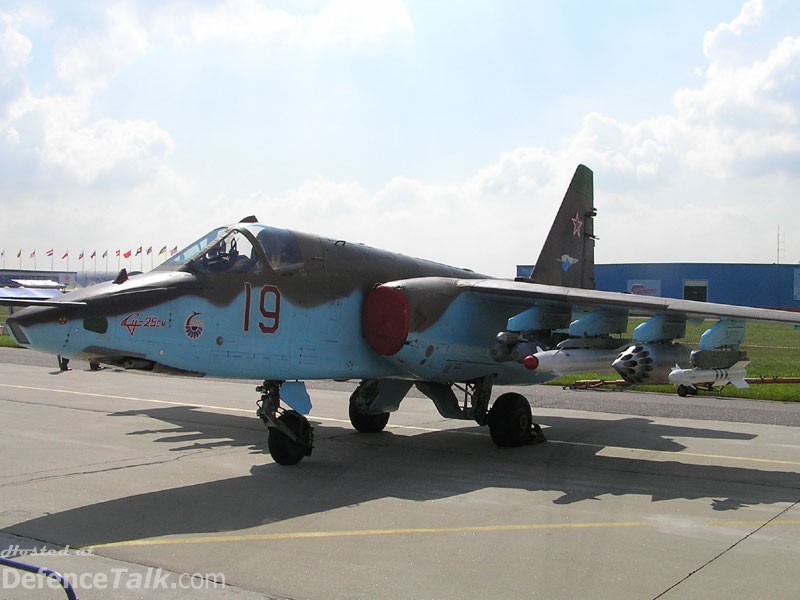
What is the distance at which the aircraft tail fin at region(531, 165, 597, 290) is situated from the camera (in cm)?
1398

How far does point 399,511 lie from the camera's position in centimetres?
726

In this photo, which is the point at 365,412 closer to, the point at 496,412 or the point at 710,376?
the point at 496,412

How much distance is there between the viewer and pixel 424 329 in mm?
10109

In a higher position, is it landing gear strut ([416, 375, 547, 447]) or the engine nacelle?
the engine nacelle

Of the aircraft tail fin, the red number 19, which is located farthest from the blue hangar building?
the red number 19

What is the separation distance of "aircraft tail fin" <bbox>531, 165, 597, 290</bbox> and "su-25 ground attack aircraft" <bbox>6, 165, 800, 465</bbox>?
268 cm

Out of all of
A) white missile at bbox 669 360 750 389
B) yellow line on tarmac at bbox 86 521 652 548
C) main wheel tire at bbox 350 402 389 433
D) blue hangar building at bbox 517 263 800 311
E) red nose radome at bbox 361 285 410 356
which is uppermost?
blue hangar building at bbox 517 263 800 311

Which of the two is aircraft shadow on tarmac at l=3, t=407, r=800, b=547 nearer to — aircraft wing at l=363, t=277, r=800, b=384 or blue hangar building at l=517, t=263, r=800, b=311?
aircraft wing at l=363, t=277, r=800, b=384

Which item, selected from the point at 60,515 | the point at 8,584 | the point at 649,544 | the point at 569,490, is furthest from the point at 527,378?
the point at 8,584

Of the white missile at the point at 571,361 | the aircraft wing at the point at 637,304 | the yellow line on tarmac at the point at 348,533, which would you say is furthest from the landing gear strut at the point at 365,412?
the yellow line on tarmac at the point at 348,533

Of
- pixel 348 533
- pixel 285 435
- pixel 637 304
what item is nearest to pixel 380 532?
pixel 348 533

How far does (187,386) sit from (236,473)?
401 inches

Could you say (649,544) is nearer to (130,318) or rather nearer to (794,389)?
(130,318)

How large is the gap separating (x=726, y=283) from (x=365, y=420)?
56.1 metres
